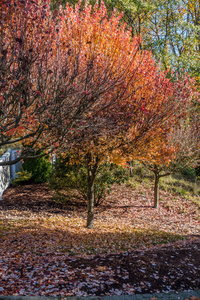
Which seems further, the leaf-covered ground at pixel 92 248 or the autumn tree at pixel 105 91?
the autumn tree at pixel 105 91

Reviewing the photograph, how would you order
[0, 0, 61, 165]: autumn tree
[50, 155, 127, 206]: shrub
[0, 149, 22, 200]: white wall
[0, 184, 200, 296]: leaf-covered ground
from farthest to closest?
[0, 149, 22, 200]: white wall → [50, 155, 127, 206]: shrub → [0, 184, 200, 296]: leaf-covered ground → [0, 0, 61, 165]: autumn tree

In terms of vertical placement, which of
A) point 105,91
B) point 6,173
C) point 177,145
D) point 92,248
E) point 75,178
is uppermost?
point 105,91

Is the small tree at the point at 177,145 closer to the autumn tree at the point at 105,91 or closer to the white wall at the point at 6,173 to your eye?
the autumn tree at the point at 105,91

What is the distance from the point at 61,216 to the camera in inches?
440

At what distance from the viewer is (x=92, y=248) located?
23.2ft

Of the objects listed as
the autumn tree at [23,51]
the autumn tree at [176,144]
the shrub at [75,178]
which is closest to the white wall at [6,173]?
the shrub at [75,178]

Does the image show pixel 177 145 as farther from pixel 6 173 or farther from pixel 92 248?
pixel 6 173

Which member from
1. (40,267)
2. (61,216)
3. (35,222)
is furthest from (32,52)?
(61,216)

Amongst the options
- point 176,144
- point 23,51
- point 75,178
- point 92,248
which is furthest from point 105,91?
point 176,144

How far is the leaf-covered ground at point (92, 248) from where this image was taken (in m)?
4.66

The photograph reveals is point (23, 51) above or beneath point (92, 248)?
above

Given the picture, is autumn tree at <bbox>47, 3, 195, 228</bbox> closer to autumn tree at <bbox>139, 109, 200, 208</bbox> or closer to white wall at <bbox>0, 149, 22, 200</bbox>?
autumn tree at <bbox>139, 109, 200, 208</bbox>

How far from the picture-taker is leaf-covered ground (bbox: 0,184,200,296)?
4664 millimetres

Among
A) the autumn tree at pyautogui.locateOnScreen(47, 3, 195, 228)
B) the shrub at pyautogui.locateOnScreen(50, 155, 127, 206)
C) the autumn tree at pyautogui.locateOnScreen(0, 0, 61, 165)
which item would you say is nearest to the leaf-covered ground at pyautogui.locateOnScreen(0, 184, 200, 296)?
the shrub at pyautogui.locateOnScreen(50, 155, 127, 206)
